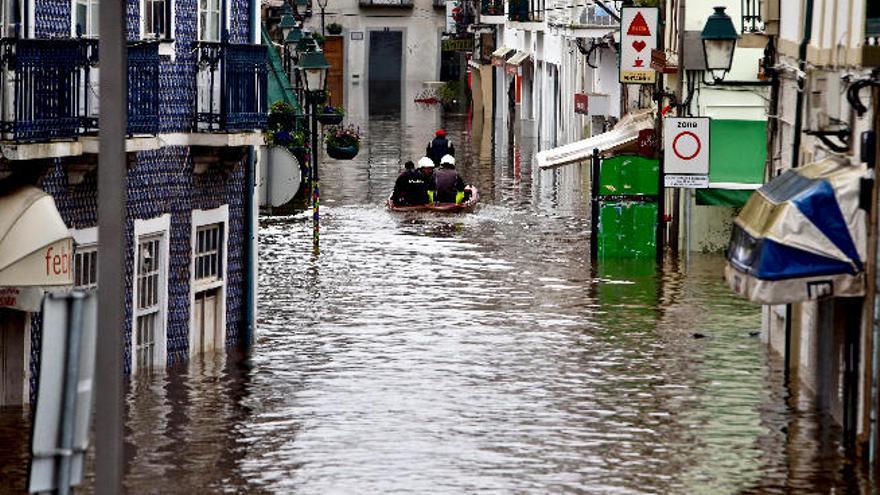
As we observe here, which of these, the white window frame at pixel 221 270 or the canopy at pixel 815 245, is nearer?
the canopy at pixel 815 245

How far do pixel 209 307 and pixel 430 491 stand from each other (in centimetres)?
877

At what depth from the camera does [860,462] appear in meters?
19.8

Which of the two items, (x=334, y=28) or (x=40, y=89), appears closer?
(x=40, y=89)

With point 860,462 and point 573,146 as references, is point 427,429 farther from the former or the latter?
point 573,146

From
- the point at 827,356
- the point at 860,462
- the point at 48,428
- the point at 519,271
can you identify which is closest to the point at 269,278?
the point at 519,271

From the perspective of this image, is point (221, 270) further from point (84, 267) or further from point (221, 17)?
point (84, 267)

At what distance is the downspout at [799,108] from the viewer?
24.4m

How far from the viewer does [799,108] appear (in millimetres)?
25562

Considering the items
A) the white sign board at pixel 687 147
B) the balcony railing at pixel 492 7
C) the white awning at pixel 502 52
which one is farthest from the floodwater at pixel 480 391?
the balcony railing at pixel 492 7

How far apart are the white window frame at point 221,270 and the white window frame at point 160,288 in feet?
2.53

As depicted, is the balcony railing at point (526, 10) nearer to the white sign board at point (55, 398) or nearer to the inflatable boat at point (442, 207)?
the inflatable boat at point (442, 207)

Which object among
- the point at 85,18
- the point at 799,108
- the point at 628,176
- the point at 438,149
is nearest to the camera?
the point at 85,18

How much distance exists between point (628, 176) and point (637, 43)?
19.9 ft

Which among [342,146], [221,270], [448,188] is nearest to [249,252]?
[221,270]
